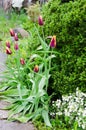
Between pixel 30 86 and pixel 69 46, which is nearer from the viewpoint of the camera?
pixel 69 46

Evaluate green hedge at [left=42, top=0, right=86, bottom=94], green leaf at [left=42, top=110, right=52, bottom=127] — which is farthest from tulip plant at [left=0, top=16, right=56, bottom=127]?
green hedge at [left=42, top=0, right=86, bottom=94]

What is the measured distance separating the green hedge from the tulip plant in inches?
5.1

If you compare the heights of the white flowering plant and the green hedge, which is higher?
the green hedge

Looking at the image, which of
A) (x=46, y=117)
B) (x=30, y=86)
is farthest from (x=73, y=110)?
(x=30, y=86)

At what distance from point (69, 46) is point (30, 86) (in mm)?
680

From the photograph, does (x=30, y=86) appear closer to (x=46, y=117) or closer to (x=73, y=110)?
(x=46, y=117)

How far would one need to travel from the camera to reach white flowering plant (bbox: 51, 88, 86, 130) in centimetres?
446

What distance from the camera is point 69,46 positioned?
4.94 m

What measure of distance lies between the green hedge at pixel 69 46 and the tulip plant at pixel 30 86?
13 centimetres

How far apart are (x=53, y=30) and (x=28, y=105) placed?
3.08ft

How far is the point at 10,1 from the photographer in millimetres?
10625

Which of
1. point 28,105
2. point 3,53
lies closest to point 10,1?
point 3,53

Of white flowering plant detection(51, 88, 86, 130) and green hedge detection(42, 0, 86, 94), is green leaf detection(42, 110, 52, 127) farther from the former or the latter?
green hedge detection(42, 0, 86, 94)

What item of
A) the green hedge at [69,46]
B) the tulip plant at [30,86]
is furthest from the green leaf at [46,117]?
the green hedge at [69,46]
